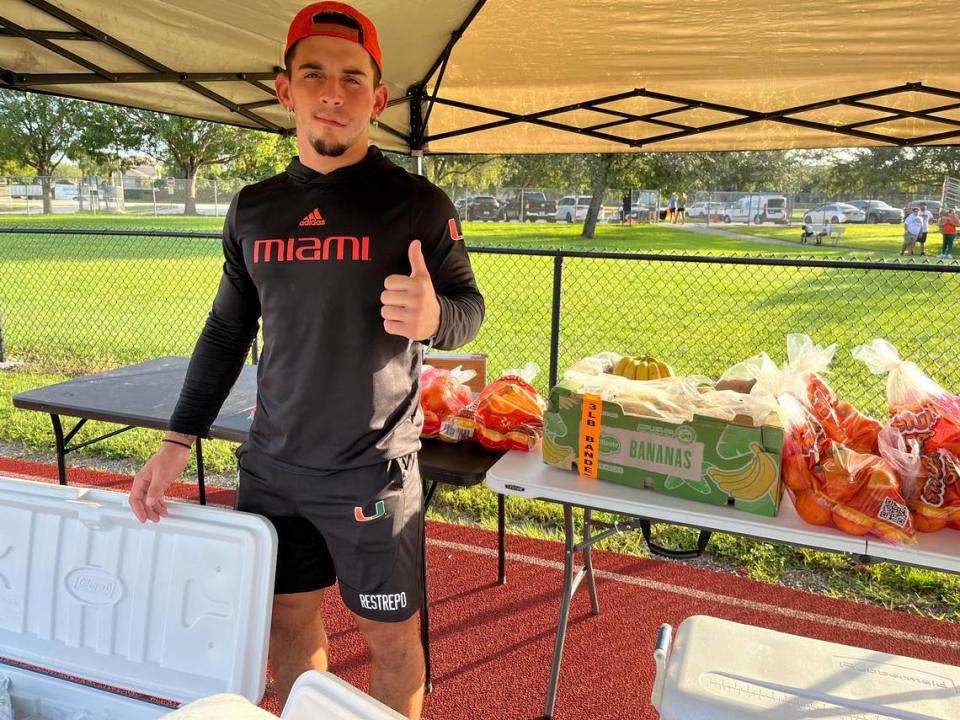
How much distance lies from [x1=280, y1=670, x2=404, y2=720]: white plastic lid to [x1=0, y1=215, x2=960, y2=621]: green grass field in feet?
9.51

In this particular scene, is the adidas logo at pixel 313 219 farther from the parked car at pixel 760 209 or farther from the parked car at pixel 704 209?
the parked car at pixel 704 209

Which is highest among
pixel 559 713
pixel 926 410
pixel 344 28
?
pixel 344 28

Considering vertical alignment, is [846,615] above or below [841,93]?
below

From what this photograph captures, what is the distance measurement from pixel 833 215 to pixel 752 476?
90.8 ft

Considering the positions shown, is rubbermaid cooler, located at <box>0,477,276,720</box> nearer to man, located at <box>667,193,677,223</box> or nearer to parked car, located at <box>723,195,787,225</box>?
parked car, located at <box>723,195,787,225</box>

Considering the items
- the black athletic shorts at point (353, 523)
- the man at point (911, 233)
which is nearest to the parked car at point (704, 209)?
the man at point (911, 233)

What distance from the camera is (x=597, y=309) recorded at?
39.0 ft

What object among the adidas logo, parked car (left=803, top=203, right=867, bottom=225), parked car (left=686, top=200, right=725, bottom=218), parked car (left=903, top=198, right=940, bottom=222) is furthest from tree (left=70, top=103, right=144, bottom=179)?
the adidas logo

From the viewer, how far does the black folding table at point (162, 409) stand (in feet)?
7.39

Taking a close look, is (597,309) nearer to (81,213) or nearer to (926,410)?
(926,410)

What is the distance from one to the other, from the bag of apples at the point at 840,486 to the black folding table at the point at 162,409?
934 millimetres

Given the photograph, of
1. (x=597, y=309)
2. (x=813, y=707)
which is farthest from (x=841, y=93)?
(x=597, y=309)

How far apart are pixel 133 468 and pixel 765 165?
110 ft

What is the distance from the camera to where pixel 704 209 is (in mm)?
28750
